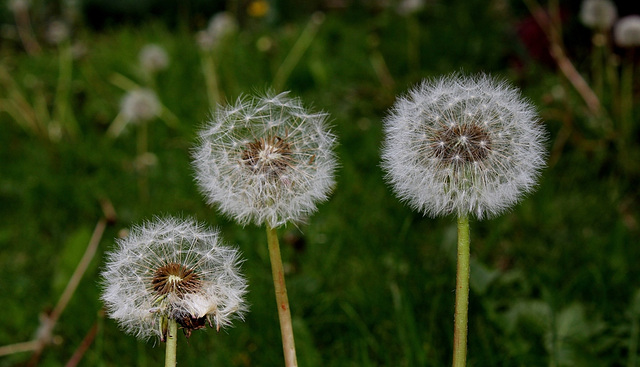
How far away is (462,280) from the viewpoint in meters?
1.11

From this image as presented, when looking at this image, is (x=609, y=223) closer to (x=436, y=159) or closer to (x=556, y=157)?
(x=556, y=157)

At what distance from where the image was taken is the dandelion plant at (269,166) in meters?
1.26

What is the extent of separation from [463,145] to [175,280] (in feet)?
2.05

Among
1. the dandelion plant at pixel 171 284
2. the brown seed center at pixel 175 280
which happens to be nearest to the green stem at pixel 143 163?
the dandelion plant at pixel 171 284

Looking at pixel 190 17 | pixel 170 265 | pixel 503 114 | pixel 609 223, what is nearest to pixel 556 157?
pixel 609 223

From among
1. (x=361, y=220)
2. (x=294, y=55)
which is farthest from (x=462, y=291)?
(x=294, y=55)

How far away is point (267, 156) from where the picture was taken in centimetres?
127

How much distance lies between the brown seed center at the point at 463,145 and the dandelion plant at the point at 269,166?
0.78 feet

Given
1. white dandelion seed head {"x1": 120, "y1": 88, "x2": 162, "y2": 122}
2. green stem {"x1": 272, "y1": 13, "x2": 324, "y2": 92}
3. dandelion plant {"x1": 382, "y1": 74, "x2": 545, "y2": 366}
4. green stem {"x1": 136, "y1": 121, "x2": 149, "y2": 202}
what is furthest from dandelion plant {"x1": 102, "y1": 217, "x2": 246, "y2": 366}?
green stem {"x1": 272, "y1": 13, "x2": 324, "y2": 92}

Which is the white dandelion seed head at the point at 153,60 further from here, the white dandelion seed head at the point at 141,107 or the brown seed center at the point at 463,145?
the brown seed center at the point at 463,145

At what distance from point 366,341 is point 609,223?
59.6 inches

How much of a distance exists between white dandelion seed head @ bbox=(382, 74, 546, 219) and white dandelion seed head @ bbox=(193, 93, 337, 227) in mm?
173

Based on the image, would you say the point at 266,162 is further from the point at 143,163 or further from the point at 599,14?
the point at 599,14

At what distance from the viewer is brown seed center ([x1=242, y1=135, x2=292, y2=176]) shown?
127 centimetres
